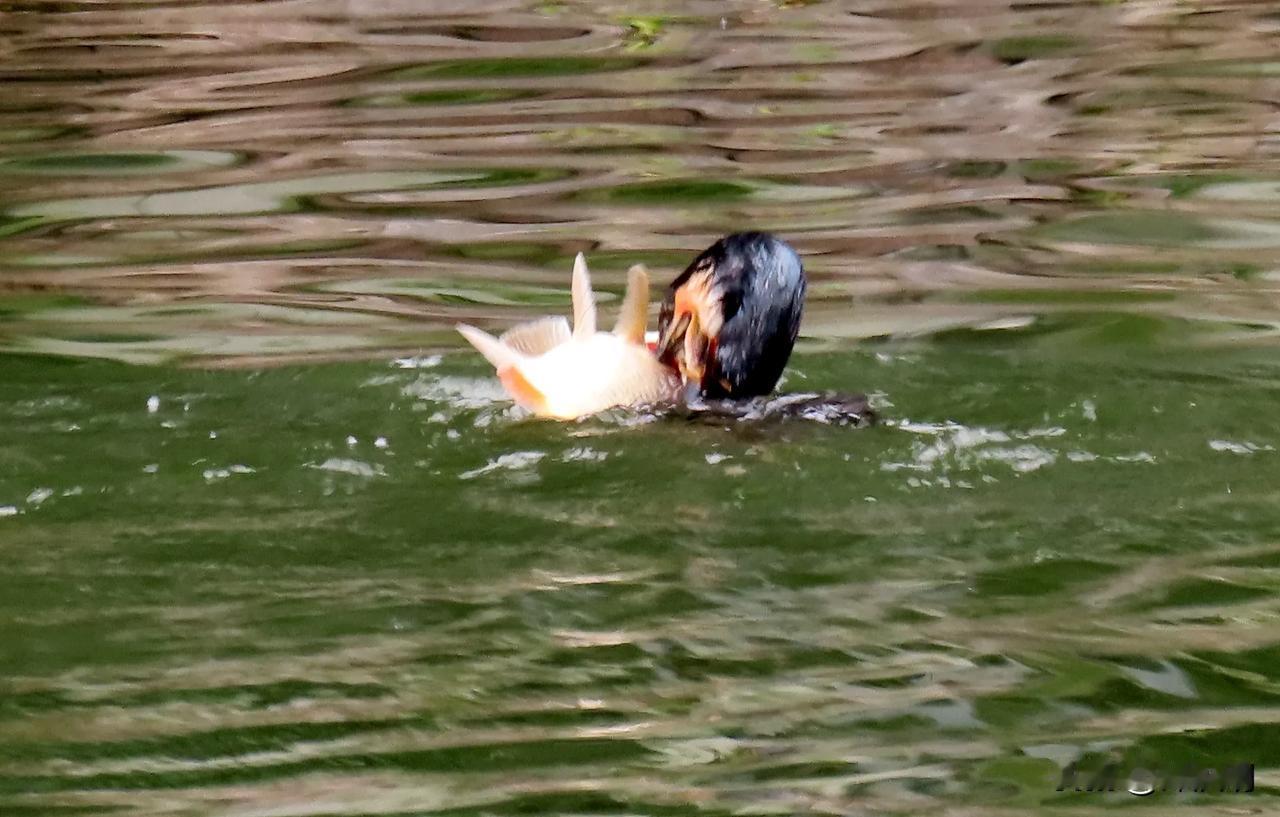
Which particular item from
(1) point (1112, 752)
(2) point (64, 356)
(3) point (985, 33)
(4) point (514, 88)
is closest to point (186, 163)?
(4) point (514, 88)

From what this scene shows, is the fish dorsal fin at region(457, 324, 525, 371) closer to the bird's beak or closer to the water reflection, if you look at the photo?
the bird's beak

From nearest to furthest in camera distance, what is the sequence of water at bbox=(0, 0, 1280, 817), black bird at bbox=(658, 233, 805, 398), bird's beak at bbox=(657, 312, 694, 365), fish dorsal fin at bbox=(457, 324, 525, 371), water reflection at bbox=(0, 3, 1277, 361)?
water at bbox=(0, 0, 1280, 817), fish dorsal fin at bbox=(457, 324, 525, 371), black bird at bbox=(658, 233, 805, 398), bird's beak at bbox=(657, 312, 694, 365), water reflection at bbox=(0, 3, 1277, 361)

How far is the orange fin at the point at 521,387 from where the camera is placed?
5188 mm

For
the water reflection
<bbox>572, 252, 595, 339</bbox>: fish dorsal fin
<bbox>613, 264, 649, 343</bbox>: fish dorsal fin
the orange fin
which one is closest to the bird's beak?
<bbox>613, 264, 649, 343</bbox>: fish dorsal fin

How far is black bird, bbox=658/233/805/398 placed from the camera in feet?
17.4

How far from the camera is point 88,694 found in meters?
3.85

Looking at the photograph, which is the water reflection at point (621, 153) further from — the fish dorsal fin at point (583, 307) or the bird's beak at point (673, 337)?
the fish dorsal fin at point (583, 307)

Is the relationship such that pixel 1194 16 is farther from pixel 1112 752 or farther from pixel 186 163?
pixel 1112 752

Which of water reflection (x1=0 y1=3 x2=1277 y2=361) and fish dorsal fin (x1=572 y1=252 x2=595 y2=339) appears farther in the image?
water reflection (x1=0 y1=3 x2=1277 y2=361)

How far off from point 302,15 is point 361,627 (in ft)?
28.5

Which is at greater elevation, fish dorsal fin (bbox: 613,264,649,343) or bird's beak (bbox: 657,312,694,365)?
fish dorsal fin (bbox: 613,264,649,343)

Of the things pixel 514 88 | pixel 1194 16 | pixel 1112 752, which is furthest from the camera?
pixel 1194 16

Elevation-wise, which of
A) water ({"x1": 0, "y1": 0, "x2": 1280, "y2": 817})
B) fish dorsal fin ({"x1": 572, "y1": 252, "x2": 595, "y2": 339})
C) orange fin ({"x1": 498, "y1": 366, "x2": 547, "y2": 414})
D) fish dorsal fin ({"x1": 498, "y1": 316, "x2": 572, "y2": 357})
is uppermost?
fish dorsal fin ({"x1": 572, "y1": 252, "x2": 595, "y2": 339})

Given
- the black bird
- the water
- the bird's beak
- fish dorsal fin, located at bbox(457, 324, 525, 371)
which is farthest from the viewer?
the bird's beak
